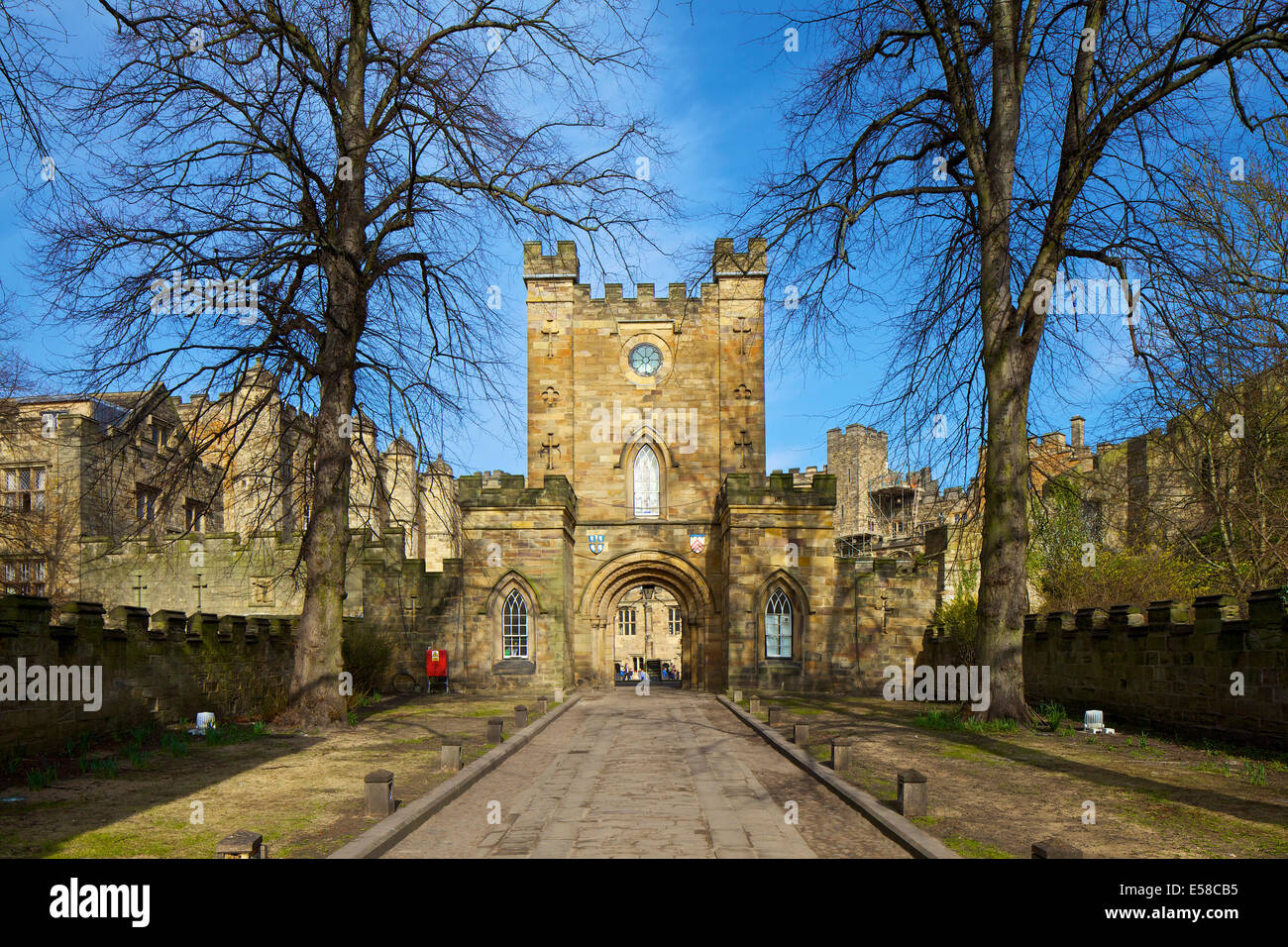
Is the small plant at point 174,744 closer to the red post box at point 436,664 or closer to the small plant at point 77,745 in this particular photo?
the small plant at point 77,745

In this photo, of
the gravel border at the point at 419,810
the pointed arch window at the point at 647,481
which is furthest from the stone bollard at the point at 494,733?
the pointed arch window at the point at 647,481

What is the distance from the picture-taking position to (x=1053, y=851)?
18.8 ft

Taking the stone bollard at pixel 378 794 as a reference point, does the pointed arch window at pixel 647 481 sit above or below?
above

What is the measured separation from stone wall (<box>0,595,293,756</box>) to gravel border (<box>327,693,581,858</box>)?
563cm

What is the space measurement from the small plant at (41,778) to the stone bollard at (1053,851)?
391 inches

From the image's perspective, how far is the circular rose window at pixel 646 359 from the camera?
106ft

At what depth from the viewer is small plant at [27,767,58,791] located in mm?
9828

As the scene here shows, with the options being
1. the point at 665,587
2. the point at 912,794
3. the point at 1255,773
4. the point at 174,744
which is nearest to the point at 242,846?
the point at 912,794

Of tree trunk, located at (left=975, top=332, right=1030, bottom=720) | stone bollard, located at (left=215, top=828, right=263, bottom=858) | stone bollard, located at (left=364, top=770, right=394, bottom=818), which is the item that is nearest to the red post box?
tree trunk, located at (left=975, top=332, right=1030, bottom=720)

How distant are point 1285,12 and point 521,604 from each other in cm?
2239

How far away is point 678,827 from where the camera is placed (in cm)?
790

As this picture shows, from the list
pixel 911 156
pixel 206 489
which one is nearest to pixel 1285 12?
pixel 911 156

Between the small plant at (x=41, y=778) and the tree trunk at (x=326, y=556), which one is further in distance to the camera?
the tree trunk at (x=326, y=556)

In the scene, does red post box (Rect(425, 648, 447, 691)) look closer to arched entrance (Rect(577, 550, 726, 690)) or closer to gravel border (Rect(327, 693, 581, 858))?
arched entrance (Rect(577, 550, 726, 690))
